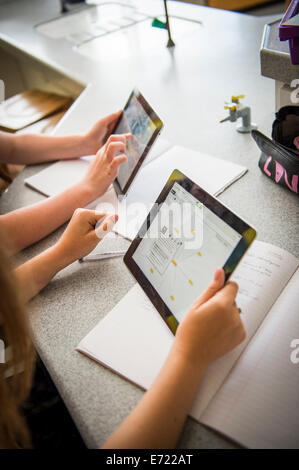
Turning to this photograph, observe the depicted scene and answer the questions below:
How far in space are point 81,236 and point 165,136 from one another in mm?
472

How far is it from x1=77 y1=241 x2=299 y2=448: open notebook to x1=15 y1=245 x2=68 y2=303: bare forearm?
16cm

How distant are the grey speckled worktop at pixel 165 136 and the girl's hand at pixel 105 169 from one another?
142 mm

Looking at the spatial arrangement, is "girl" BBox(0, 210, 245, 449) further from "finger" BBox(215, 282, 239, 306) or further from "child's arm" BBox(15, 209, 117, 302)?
"child's arm" BBox(15, 209, 117, 302)

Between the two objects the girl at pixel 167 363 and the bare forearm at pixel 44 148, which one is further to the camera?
the bare forearm at pixel 44 148

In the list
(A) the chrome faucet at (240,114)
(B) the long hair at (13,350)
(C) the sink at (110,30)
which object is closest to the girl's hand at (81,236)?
(B) the long hair at (13,350)

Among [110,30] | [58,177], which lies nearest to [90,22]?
[110,30]

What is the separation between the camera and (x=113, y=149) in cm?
95

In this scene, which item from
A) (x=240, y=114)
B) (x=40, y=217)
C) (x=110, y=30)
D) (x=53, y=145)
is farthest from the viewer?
(x=110, y=30)

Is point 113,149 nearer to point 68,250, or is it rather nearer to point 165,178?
point 165,178

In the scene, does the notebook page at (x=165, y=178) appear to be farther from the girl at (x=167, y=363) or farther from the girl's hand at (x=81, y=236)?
the girl at (x=167, y=363)

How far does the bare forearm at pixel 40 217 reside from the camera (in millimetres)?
894

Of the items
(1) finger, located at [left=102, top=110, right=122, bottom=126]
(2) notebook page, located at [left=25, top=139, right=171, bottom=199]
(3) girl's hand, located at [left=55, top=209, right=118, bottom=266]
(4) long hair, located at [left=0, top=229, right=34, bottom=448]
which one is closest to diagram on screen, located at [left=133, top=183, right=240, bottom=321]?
(3) girl's hand, located at [left=55, top=209, right=118, bottom=266]

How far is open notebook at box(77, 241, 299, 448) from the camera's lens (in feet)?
1.68

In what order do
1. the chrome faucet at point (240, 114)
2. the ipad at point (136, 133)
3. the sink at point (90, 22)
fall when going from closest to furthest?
the ipad at point (136, 133) → the chrome faucet at point (240, 114) → the sink at point (90, 22)
